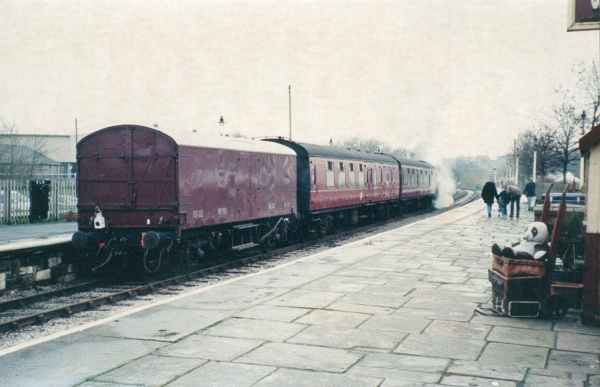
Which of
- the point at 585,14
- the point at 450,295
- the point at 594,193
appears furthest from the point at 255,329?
the point at 585,14

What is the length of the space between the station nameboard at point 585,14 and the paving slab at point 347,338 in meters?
4.10

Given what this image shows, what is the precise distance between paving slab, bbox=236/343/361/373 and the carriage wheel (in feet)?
9.84

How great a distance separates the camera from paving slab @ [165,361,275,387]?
17.0 feet

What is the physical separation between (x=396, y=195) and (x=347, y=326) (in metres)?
22.6

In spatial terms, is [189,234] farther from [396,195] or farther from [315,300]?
[396,195]

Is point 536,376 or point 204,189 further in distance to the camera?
point 204,189

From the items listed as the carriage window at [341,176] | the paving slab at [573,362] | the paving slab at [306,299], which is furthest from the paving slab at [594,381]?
the carriage window at [341,176]

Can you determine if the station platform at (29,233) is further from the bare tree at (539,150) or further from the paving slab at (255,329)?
the bare tree at (539,150)

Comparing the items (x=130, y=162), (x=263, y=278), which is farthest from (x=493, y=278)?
(x=130, y=162)

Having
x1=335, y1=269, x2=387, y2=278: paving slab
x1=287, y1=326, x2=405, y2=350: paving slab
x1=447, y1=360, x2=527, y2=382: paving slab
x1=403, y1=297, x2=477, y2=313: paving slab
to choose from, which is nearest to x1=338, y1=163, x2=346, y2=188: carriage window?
x1=335, y1=269, x2=387, y2=278: paving slab

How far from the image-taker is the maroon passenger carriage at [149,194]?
11.4 m

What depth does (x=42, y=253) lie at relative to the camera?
11.6 meters

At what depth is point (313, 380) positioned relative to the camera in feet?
17.3

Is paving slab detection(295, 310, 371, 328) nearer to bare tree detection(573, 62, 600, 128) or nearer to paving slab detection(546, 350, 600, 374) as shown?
paving slab detection(546, 350, 600, 374)
